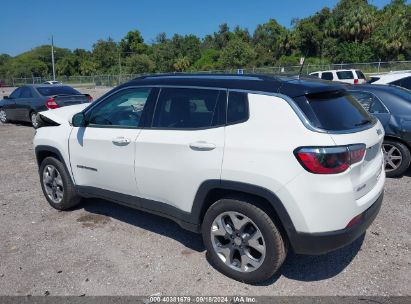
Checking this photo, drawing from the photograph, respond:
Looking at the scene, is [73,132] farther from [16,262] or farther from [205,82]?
[205,82]

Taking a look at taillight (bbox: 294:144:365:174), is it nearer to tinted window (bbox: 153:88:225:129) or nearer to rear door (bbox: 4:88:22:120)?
tinted window (bbox: 153:88:225:129)

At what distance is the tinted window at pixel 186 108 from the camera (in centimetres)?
328

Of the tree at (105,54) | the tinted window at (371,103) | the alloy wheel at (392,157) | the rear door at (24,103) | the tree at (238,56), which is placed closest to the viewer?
the alloy wheel at (392,157)

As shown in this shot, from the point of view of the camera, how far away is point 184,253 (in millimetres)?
3771

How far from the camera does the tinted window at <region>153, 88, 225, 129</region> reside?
328 centimetres

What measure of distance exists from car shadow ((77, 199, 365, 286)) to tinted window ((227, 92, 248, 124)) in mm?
1442

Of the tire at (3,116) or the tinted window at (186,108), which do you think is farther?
the tire at (3,116)

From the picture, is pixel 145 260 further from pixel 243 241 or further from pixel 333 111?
pixel 333 111

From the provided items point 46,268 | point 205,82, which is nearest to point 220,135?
point 205,82

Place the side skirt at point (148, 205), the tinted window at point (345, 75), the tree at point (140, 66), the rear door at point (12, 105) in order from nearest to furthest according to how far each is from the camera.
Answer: the side skirt at point (148, 205) → the rear door at point (12, 105) → the tinted window at point (345, 75) → the tree at point (140, 66)

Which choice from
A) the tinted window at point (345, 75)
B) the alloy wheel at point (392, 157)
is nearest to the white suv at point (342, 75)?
the tinted window at point (345, 75)

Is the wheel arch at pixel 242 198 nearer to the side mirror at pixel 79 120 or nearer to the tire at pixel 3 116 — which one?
the side mirror at pixel 79 120

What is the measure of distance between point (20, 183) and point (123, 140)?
11.3 ft

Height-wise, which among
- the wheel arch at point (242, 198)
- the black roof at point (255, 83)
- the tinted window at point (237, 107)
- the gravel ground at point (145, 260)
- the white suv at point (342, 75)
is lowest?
the gravel ground at point (145, 260)
